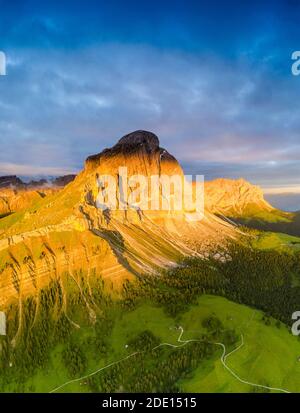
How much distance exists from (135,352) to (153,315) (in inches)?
924

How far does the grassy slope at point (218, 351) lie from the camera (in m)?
142

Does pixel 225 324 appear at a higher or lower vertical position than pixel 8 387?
higher

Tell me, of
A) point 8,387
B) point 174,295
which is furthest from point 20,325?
point 174,295

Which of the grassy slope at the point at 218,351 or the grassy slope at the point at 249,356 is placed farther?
the grassy slope at the point at 218,351

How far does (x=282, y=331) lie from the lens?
174 meters

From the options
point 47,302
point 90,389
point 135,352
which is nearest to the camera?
A: point 90,389

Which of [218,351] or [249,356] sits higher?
[218,351]

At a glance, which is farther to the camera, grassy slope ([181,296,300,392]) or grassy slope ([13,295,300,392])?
grassy slope ([13,295,300,392])

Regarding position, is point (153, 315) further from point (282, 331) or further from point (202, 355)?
point (282, 331)

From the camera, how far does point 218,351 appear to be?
156125 mm

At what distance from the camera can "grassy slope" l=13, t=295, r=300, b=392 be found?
142 m

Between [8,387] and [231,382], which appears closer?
[231,382]

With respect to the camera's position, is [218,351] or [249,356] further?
[218,351]

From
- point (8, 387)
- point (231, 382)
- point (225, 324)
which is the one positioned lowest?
point (8, 387)
